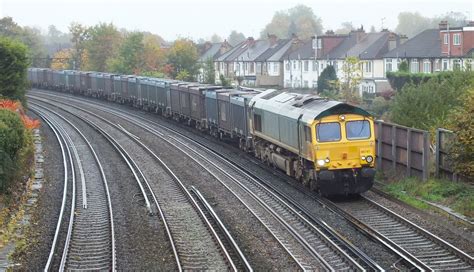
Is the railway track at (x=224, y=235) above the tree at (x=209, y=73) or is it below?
below

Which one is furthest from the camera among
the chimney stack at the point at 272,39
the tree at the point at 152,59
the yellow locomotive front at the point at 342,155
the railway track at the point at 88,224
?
the chimney stack at the point at 272,39

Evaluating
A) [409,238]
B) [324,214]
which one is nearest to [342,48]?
[324,214]

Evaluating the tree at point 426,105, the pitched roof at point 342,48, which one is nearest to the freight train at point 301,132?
the tree at point 426,105

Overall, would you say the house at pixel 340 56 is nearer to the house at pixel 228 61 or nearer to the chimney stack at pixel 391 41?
the chimney stack at pixel 391 41

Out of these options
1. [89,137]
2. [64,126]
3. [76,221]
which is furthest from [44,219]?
[64,126]

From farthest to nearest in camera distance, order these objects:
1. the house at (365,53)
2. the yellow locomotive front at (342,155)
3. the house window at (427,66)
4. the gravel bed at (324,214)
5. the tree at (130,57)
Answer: the tree at (130,57), the house at (365,53), the house window at (427,66), the yellow locomotive front at (342,155), the gravel bed at (324,214)

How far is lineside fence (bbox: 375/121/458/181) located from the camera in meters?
21.0

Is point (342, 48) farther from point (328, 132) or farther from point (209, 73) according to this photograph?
point (328, 132)

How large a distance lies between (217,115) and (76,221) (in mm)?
17693

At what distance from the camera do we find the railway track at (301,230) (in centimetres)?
1420

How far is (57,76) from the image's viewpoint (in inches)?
3127

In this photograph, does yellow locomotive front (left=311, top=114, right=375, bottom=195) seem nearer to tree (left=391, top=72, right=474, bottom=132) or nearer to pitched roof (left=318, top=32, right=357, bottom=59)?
tree (left=391, top=72, right=474, bottom=132)

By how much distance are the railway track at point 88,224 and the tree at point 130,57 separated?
57365 mm

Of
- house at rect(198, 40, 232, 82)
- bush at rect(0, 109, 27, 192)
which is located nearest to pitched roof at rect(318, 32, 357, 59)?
house at rect(198, 40, 232, 82)
